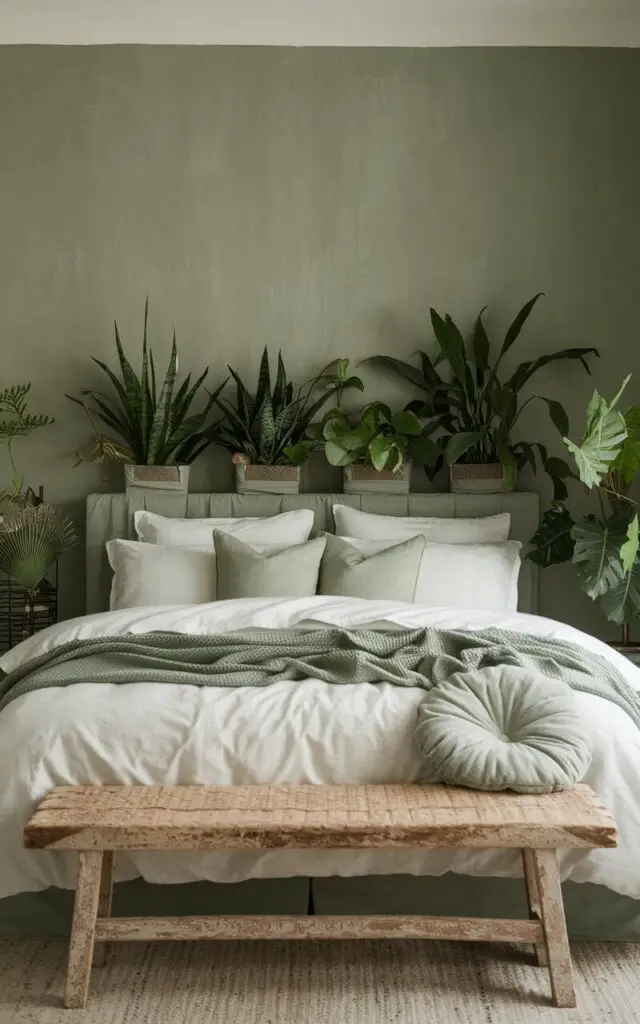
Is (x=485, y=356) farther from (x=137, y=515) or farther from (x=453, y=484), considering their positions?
(x=137, y=515)

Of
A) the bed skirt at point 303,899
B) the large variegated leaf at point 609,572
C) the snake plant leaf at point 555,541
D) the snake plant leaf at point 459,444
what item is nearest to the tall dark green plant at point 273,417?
the snake plant leaf at point 459,444

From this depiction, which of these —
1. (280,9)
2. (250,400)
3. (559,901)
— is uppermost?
(280,9)

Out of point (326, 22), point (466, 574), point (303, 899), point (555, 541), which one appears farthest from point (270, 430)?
point (303, 899)

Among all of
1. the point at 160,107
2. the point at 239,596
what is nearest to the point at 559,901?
the point at 239,596

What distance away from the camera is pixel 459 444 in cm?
473

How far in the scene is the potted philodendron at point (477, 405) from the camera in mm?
4758

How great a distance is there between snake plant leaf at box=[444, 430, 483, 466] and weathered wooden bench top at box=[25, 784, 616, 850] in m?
2.31

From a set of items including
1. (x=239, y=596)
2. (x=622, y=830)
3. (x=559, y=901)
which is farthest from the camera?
(x=239, y=596)

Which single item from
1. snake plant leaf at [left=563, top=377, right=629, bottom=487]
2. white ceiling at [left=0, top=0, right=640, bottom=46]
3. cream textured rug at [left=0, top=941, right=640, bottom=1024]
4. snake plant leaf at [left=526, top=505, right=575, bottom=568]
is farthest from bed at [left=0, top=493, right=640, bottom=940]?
white ceiling at [left=0, top=0, right=640, bottom=46]

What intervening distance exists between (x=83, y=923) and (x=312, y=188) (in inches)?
142

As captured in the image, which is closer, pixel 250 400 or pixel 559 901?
pixel 559 901

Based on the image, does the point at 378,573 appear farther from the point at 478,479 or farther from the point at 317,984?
the point at 317,984

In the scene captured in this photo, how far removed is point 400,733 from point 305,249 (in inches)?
115

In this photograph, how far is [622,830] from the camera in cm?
274
